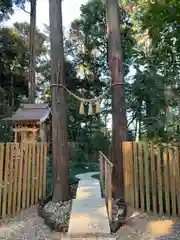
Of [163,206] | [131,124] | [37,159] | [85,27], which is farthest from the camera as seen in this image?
[85,27]

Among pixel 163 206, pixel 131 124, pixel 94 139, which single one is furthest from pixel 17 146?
pixel 131 124

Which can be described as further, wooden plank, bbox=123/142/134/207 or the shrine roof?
the shrine roof

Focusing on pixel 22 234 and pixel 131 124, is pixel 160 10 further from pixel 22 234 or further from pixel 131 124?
pixel 131 124

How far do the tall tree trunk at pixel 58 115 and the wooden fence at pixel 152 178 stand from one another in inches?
49.9

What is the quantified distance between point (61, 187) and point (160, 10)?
3.57 m

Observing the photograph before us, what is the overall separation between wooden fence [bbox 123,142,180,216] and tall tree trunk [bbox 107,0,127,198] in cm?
39

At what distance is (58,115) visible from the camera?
4.91 meters

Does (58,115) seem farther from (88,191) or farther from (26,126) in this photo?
(26,126)

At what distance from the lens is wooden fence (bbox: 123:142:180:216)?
4.04 m

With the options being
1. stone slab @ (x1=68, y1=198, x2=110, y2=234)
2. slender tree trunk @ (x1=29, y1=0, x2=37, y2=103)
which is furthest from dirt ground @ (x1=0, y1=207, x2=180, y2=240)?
slender tree trunk @ (x1=29, y1=0, x2=37, y2=103)

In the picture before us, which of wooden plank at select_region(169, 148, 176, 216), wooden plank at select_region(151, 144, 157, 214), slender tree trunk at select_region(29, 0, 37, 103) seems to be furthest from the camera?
slender tree trunk at select_region(29, 0, 37, 103)

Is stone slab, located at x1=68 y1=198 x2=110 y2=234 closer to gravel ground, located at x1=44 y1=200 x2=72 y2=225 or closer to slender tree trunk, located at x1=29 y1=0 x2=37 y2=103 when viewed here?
gravel ground, located at x1=44 y1=200 x2=72 y2=225

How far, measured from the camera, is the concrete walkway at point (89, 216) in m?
2.92

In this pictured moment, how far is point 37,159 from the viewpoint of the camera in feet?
16.0
